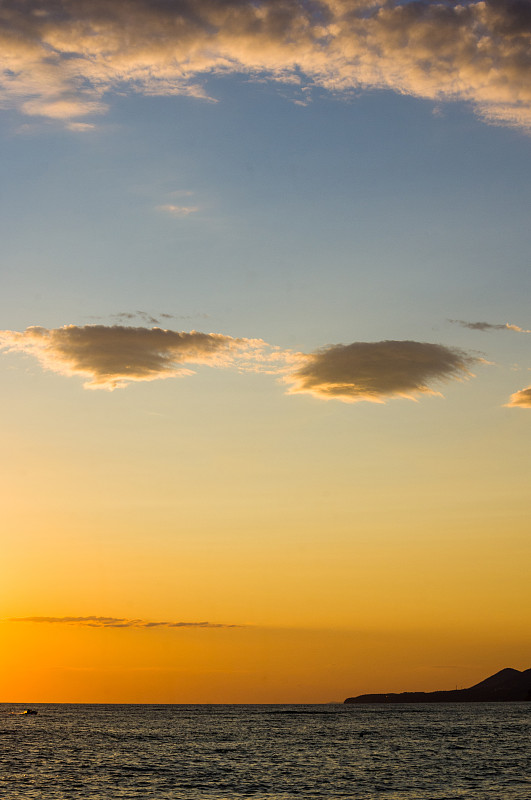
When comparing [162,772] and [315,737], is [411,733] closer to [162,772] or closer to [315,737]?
[315,737]

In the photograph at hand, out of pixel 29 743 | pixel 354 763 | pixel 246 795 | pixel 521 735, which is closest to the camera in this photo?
pixel 246 795

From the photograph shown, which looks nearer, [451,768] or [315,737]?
[451,768]

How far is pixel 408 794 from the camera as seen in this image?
77.5 m

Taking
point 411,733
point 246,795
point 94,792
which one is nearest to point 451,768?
point 246,795

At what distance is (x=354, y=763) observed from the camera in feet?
353

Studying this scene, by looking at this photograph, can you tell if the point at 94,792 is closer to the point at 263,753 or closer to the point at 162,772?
the point at 162,772

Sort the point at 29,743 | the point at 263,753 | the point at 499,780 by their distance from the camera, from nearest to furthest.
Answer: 1. the point at 499,780
2. the point at 263,753
3. the point at 29,743

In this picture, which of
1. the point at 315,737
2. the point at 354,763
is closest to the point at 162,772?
the point at 354,763

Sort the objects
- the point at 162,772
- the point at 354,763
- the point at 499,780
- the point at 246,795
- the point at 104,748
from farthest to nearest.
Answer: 1. the point at 104,748
2. the point at 354,763
3. the point at 162,772
4. the point at 499,780
5. the point at 246,795

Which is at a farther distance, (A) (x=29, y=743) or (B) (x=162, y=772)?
(A) (x=29, y=743)

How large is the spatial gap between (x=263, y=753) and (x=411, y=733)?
68925 mm

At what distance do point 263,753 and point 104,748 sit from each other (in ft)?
100

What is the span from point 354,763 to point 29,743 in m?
75.3

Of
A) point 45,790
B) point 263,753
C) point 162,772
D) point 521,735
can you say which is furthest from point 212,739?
point 45,790
